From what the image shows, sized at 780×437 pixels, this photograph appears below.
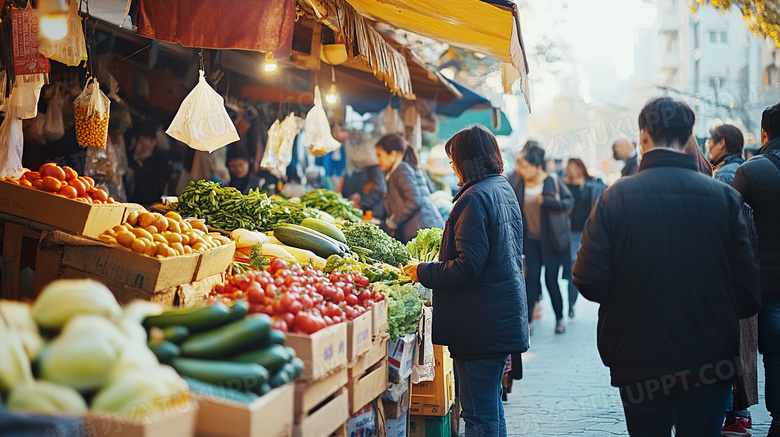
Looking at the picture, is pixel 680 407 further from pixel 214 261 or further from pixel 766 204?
pixel 214 261

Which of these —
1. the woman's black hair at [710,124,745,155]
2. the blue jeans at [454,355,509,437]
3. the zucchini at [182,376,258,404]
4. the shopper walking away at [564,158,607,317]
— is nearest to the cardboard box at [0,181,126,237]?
the zucchini at [182,376,258,404]

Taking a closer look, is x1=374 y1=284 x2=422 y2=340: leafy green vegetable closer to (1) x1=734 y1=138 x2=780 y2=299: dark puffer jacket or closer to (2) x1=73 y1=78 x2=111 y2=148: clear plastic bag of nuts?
(1) x1=734 y1=138 x2=780 y2=299: dark puffer jacket

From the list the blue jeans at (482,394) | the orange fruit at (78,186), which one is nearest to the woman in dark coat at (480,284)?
the blue jeans at (482,394)

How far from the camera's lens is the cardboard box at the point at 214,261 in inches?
163

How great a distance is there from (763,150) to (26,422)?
4.80 m

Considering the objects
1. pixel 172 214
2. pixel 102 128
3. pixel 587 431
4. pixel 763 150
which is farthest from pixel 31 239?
pixel 763 150

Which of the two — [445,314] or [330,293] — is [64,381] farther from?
[445,314]

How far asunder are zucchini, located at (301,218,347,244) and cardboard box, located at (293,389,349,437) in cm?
302

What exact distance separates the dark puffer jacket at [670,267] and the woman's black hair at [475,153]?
3.37 ft

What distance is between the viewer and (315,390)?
2.95m

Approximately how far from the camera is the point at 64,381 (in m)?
2.14

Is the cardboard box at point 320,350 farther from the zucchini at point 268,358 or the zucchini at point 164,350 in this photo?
the zucchini at point 164,350

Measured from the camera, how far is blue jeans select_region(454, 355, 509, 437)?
12.9ft

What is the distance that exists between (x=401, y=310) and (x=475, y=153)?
1075 mm
